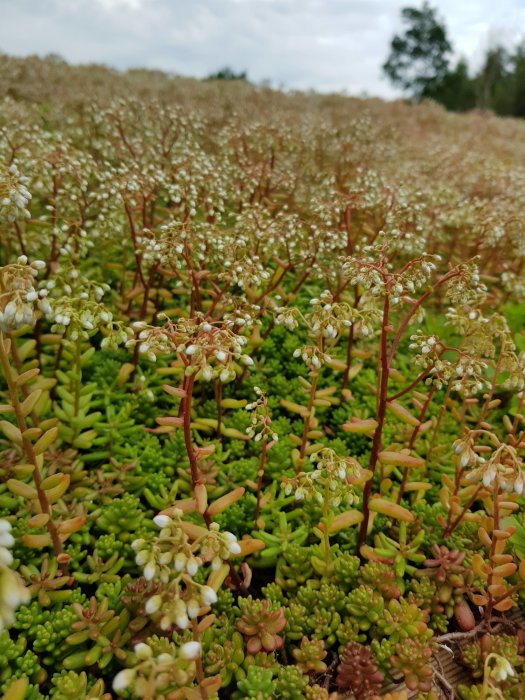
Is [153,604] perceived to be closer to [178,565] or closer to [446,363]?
[178,565]

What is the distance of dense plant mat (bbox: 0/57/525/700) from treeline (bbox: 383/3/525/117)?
53.4 meters

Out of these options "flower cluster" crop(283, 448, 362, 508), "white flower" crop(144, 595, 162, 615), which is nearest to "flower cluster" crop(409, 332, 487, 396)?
"flower cluster" crop(283, 448, 362, 508)

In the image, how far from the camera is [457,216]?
15.1ft

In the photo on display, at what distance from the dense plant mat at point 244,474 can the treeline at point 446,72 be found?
5341cm

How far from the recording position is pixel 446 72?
5106 cm

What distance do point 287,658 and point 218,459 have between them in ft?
3.82

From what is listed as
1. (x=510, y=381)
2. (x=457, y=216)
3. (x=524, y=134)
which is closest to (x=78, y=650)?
(x=510, y=381)

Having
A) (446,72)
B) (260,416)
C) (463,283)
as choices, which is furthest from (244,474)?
(446,72)

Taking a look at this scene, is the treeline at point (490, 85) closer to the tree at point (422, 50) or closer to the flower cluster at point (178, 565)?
the tree at point (422, 50)

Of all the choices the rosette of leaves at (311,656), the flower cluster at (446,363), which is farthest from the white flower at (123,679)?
the flower cluster at (446,363)

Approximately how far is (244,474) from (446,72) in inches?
2320

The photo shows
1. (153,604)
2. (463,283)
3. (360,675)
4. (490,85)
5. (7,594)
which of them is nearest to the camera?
(7,594)

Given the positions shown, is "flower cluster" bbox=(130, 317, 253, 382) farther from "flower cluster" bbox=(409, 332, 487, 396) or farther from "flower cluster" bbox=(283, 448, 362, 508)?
"flower cluster" bbox=(409, 332, 487, 396)

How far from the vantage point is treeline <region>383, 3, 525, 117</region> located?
161ft
